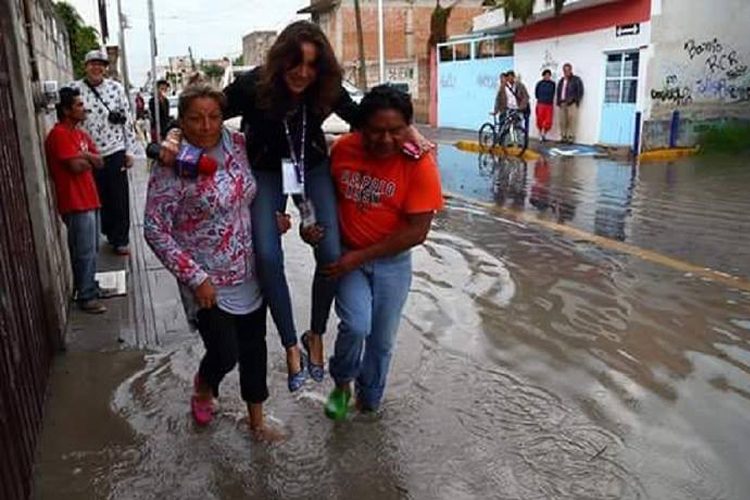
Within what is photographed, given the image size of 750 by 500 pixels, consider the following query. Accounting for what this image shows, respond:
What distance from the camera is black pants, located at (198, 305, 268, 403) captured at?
3340 mm

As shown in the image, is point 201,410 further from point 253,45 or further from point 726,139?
point 253,45

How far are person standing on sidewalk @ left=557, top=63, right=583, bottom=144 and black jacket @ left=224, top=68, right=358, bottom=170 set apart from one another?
15057 millimetres

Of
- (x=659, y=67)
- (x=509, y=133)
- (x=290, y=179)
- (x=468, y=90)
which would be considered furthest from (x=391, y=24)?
(x=290, y=179)

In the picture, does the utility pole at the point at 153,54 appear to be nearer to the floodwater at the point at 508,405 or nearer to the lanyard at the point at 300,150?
the floodwater at the point at 508,405

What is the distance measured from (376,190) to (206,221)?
2.48 feet

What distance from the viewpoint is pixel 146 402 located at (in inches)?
158

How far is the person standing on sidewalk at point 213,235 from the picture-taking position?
3.14 meters

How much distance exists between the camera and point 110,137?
679 cm

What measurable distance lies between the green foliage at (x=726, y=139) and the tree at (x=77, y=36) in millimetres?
12567

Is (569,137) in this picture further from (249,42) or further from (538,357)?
(249,42)

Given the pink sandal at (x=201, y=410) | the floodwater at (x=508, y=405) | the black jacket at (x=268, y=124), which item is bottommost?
the floodwater at (x=508, y=405)

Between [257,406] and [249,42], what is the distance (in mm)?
62771

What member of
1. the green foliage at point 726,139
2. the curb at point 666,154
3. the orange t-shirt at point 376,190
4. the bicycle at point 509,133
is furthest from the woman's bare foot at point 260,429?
the green foliage at point 726,139

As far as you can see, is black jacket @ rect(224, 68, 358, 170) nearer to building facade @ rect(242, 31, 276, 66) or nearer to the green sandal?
the green sandal
